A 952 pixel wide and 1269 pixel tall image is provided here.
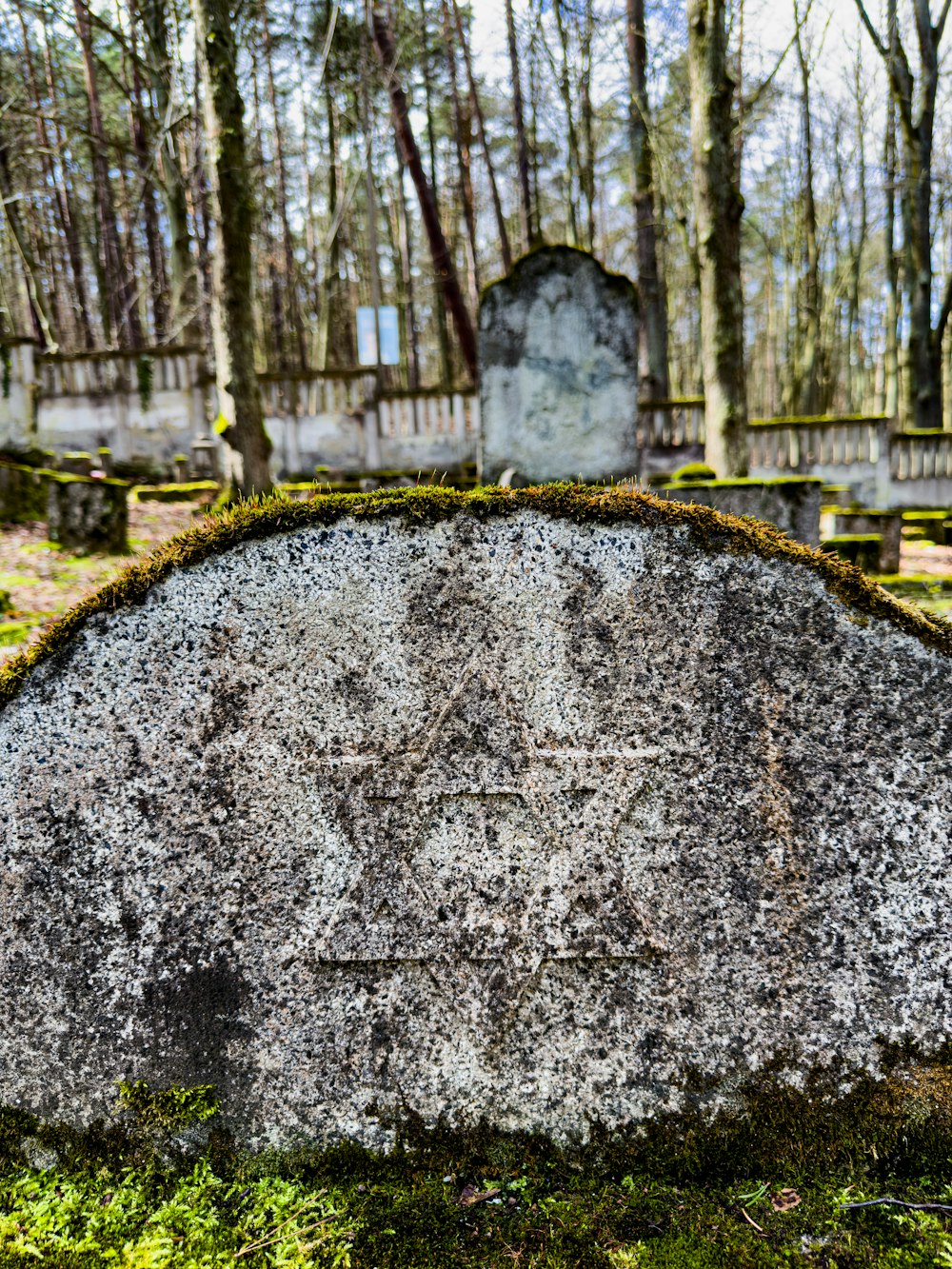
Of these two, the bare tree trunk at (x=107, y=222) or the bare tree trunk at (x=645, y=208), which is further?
the bare tree trunk at (x=107, y=222)

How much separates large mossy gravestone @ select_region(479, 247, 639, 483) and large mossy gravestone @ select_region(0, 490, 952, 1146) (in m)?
5.59

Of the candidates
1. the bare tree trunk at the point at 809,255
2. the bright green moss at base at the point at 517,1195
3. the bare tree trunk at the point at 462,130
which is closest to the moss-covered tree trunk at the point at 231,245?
the bright green moss at base at the point at 517,1195

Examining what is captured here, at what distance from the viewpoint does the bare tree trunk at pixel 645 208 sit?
49.1ft

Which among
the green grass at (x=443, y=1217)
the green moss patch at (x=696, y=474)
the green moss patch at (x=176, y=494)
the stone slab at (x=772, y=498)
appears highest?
the green moss patch at (x=176, y=494)

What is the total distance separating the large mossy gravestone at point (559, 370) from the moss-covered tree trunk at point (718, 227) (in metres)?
1.73

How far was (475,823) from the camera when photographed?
159 cm

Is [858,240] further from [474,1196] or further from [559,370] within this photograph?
[474,1196]

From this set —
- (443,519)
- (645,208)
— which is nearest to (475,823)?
(443,519)

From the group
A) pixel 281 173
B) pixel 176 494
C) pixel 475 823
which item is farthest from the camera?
pixel 281 173

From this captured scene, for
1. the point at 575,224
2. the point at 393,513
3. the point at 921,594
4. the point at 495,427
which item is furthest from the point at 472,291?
the point at 393,513

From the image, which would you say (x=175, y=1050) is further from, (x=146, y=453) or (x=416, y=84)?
(x=416, y=84)

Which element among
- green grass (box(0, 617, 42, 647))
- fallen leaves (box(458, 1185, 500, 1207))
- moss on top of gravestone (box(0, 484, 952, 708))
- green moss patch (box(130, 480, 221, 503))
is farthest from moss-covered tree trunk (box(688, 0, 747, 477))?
fallen leaves (box(458, 1185, 500, 1207))

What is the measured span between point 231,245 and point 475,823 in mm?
7861

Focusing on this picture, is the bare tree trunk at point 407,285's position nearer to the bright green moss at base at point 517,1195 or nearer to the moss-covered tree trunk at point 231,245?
the moss-covered tree trunk at point 231,245
